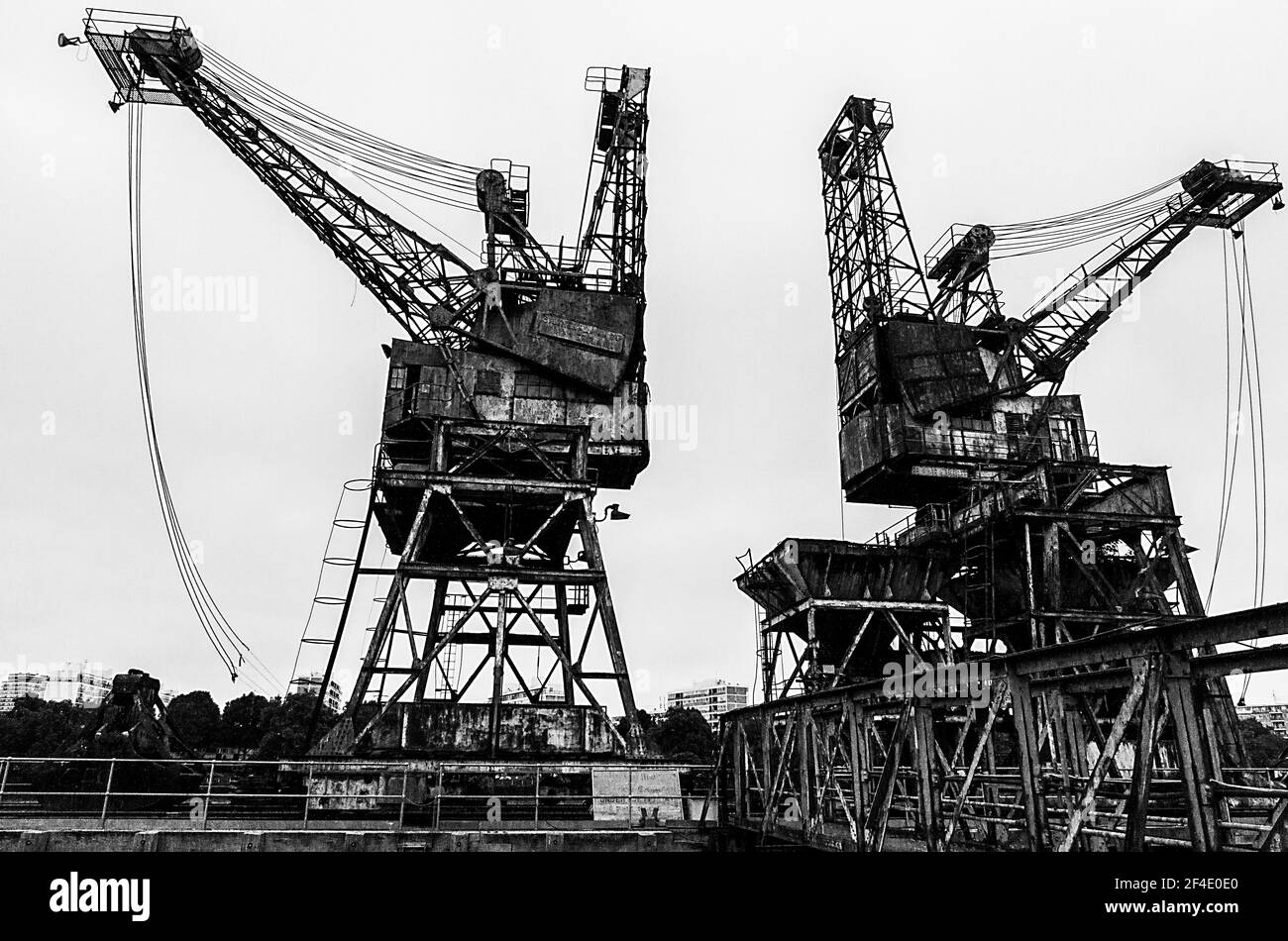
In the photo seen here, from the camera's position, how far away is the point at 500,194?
1072 inches

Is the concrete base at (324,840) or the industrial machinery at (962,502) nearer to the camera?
the concrete base at (324,840)

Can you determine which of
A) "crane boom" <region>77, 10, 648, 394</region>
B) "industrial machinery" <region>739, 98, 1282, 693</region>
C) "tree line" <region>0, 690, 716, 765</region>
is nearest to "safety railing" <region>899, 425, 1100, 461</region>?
"industrial machinery" <region>739, 98, 1282, 693</region>

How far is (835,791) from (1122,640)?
7.30 metres

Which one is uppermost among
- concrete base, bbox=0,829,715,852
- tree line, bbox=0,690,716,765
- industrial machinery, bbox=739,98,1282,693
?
industrial machinery, bbox=739,98,1282,693

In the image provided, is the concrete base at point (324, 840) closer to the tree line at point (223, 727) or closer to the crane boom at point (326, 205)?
the crane boom at point (326, 205)

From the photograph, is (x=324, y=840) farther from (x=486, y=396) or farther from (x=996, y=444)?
(x=996, y=444)

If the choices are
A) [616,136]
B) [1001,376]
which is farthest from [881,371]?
[616,136]

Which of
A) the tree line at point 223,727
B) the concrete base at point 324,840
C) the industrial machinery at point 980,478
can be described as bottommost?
the concrete base at point 324,840

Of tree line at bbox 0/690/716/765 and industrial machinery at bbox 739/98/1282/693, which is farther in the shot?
tree line at bbox 0/690/716/765

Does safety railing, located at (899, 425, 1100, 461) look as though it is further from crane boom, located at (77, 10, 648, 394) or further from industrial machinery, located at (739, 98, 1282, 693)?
crane boom, located at (77, 10, 648, 394)

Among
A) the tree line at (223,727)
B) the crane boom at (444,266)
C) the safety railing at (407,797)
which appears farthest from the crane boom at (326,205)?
the tree line at (223,727)
